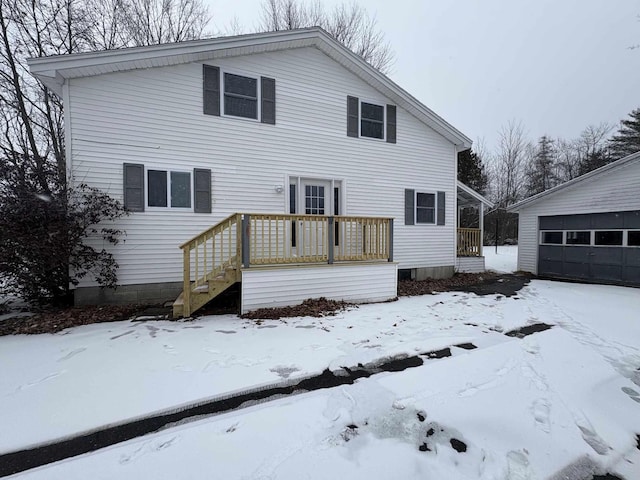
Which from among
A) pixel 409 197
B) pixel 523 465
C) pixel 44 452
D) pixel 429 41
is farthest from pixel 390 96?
pixel 429 41

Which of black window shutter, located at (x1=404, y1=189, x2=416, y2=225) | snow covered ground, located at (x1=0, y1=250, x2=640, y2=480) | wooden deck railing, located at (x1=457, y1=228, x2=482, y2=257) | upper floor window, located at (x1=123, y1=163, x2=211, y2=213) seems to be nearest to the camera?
snow covered ground, located at (x1=0, y1=250, x2=640, y2=480)

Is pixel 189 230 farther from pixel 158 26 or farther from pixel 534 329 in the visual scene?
pixel 158 26

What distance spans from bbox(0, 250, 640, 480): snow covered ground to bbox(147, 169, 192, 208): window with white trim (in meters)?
2.70

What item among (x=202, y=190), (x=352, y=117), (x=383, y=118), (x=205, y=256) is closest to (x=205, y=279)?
(x=205, y=256)

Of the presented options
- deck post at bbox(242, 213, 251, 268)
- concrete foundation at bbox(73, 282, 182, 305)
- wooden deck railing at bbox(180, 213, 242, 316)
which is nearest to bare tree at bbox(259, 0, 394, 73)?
deck post at bbox(242, 213, 251, 268)

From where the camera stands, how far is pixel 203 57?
6734mm

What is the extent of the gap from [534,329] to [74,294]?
854 cm

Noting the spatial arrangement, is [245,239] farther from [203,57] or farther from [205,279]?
[203,57]

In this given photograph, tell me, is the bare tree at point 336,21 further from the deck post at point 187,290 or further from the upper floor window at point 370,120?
the deck post at point 187,290

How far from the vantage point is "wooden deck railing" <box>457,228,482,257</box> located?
37.4 ft

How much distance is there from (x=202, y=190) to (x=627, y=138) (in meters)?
31.1

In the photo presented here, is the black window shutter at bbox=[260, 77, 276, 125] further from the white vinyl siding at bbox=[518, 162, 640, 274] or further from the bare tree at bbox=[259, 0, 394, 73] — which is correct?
the bare tree at bbox=[259, 0, 394, 73]

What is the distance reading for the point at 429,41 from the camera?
32.0 metres

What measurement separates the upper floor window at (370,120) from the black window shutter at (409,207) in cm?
168
